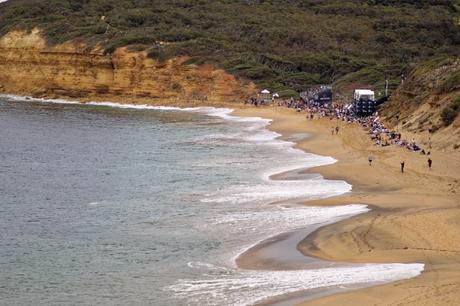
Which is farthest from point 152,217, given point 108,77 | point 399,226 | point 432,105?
point 108,77

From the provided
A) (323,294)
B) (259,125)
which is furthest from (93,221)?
(259,125)

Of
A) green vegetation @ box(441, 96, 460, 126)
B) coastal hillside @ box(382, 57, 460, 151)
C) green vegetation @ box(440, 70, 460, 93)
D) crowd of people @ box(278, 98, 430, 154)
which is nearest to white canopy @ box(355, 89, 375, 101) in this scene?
crowd of people @ box(278, 98, 430, 154)

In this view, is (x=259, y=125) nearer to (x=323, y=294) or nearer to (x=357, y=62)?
(x=357, y=62)

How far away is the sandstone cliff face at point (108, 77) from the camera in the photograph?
281ft

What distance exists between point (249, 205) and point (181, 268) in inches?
339

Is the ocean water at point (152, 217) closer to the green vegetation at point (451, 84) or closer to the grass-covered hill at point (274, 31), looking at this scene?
the green vegetation at point (451, 84)

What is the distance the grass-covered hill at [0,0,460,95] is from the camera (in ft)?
299

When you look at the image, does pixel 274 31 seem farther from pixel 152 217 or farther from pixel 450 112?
pixel 152 217

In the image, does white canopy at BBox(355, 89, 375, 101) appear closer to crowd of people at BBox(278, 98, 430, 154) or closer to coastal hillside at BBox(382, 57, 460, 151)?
crowd of people at BBox(278, 98, 430, 154)

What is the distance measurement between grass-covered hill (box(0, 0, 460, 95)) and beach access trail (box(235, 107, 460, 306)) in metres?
43.1

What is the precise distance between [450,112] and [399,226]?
845 inches

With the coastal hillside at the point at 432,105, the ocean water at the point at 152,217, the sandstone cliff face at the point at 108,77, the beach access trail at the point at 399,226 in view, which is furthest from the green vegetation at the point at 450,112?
the sandstone cliff face at the point at 108,77

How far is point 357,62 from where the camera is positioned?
95250mm

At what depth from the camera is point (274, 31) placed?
106 metres
